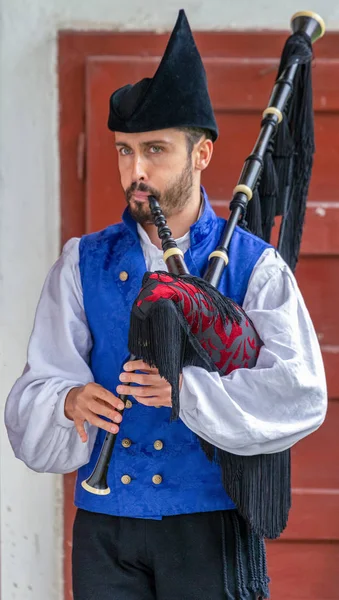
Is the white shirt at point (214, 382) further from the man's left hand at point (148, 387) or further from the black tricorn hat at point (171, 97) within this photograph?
the black tricorn hat at point (171, 97)

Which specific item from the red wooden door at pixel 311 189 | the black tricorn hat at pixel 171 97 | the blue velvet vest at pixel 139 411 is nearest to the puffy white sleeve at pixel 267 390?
the blue velvet vest at pixel 139 411

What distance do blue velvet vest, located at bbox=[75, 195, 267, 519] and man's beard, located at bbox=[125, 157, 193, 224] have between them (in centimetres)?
6

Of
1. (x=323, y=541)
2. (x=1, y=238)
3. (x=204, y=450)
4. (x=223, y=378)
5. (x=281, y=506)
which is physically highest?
(x=1, y=238)

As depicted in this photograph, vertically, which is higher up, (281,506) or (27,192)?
(27,192)

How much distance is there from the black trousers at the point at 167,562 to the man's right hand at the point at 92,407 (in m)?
0.21

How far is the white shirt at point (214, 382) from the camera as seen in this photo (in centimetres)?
161

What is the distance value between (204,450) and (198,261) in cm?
39

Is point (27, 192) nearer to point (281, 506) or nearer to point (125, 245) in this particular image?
point (125, 245)

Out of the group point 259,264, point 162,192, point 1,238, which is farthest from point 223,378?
point 1,238

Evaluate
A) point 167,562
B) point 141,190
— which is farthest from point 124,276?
point 167,562

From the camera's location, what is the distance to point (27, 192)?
2.50 m

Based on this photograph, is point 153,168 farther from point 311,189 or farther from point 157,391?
point 311,189

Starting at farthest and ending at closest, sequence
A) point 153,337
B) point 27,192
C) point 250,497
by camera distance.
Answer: point 27,192 → point 250,497 → point 153,337

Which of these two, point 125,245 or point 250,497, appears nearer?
point 250,497
